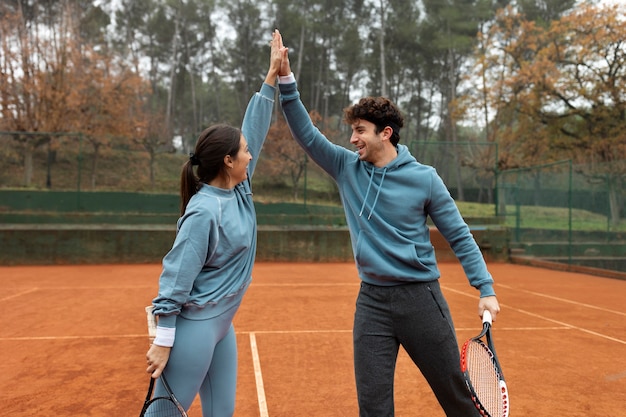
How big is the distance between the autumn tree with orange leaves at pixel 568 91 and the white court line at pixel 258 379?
58.9ft

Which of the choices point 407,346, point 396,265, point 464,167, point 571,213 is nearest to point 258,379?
point 407,346

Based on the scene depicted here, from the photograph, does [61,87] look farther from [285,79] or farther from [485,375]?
[485,375]

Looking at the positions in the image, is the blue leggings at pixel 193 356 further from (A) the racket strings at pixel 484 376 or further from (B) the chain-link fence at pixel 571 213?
(B) the chain-link fence at pixel 571 213

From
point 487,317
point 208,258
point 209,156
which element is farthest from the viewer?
point 487,317

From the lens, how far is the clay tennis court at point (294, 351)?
11.9 feet

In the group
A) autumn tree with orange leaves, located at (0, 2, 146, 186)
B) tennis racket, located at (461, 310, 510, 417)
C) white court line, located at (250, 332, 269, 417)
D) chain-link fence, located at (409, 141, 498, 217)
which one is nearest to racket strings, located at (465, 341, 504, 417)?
tennis racket, located at (461, 310, 510, 417)

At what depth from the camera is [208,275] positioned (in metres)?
2.05

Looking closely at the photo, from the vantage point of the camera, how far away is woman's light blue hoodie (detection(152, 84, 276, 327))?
1.91 meters

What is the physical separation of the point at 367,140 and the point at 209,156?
75 cm

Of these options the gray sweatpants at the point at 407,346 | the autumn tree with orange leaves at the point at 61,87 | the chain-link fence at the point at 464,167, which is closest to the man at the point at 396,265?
the gray sweatpants at the point at 407,346

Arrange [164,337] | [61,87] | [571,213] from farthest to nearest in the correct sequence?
[61,87] < [571,213] < [164,337]

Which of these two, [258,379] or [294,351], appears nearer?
[258,379]

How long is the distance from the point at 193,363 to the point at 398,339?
3.03 feet

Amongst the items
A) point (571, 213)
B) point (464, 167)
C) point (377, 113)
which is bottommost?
point (571, 213)
